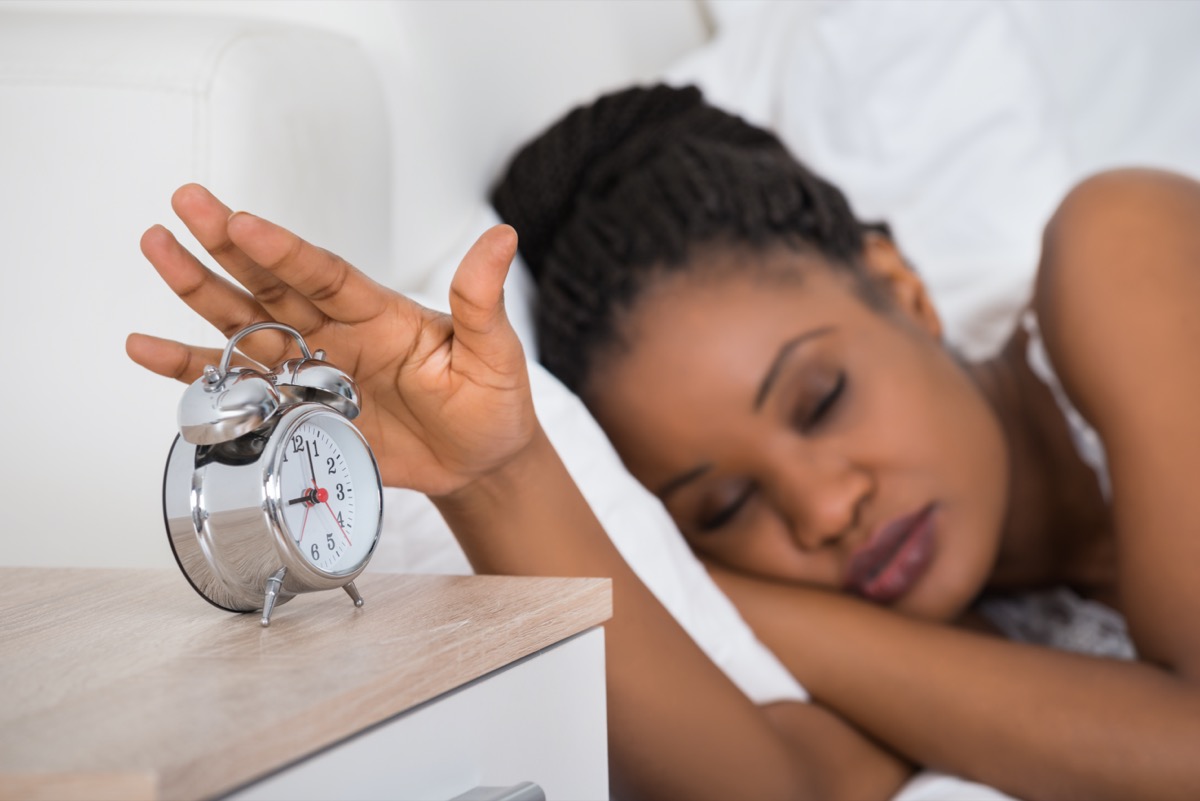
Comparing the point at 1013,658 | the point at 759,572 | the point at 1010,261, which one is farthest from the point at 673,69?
the point at 1013,658

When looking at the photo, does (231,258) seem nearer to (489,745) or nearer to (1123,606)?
(489,745)

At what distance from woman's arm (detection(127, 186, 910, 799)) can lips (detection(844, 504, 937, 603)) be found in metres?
0.28

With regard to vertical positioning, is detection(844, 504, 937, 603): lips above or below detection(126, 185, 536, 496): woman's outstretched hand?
below

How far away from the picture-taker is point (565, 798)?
20.3 inches

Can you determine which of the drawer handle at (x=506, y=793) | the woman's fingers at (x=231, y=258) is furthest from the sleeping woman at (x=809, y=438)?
the drawer handle at (x=506, y=793)

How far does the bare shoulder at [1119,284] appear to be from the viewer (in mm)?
1057

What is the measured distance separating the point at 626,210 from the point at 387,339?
0.66 meters

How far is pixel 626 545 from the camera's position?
100 cm

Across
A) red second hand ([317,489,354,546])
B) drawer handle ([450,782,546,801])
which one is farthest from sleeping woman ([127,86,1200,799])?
drawer handle ([450,782,546,801])

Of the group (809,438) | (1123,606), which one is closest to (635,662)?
(809,438)

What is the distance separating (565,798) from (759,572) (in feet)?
2.26

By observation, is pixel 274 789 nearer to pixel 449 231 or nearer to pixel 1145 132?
pixel 449 231

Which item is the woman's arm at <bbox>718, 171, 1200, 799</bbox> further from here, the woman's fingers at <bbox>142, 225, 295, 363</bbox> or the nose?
the woman's fingers at <bbox>142, 225, 295, 363</bbox>

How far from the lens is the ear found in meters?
1.37
